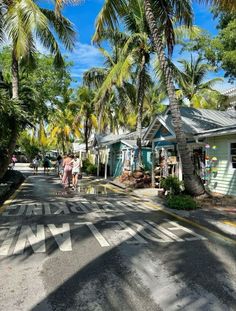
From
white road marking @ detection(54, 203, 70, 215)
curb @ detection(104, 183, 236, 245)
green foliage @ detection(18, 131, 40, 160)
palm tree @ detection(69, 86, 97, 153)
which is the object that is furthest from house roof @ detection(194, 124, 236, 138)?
green foliage @ detection(18, 131, 40, 160)

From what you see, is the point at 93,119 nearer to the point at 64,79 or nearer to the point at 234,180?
the point at 64,79

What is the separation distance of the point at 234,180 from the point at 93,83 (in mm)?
16345

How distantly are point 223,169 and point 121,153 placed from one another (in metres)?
15.2

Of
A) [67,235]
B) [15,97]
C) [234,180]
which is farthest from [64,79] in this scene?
[67,235]

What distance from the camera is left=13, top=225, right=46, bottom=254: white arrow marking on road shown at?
6491 millimetres

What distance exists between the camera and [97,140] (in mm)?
35344

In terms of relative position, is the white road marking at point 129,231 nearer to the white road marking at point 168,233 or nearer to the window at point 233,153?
the white road marking at point 168,233

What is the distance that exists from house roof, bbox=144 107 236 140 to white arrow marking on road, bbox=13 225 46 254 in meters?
10.4

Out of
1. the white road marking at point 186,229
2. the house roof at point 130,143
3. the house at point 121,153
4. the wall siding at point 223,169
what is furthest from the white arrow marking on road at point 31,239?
the house roof at point 130,143

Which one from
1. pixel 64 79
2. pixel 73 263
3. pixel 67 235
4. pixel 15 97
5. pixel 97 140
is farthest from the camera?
pixel 97 140

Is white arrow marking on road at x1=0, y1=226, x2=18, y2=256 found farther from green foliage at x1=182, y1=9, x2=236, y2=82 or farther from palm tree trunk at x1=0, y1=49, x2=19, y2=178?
green foliage at x1=182, y1=9, x2=236, y2=82

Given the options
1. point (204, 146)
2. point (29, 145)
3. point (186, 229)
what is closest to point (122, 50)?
point (204, 146)

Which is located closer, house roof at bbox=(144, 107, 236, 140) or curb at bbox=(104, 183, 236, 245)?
curb at bbox=(104, 183, 236, 245)

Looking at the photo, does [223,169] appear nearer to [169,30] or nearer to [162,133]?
[162,133]
